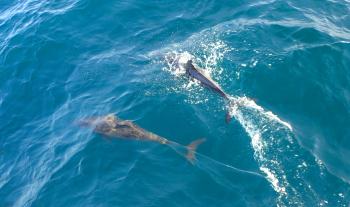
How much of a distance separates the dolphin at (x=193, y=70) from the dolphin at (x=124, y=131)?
2.52m

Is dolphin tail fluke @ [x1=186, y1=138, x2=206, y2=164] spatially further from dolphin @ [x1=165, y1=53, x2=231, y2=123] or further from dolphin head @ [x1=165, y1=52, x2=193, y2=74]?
dolphin head @ [x1=165, y1=52, x2=193, y2=74]

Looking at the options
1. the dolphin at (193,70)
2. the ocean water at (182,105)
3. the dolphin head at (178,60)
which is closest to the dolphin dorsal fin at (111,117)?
the ocean water at (182,105)

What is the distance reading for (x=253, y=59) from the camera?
71.1ft

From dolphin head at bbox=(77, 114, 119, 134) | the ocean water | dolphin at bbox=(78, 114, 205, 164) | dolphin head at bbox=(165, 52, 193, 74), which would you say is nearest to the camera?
the ocean water

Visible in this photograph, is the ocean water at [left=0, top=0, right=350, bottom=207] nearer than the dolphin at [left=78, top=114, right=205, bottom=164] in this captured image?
Yes

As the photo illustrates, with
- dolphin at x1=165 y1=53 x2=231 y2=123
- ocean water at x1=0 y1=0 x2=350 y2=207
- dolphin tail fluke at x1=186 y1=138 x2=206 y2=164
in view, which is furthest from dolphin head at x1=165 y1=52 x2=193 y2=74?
dolphin tail fluke at x1=186 y1=138 x2=206 y2=164

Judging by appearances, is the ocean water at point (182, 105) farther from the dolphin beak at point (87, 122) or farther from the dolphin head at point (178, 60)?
the dolphin beak at point (87, 122)

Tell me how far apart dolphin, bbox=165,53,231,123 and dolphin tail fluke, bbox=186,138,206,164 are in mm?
1764

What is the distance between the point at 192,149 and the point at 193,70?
4.96 meters

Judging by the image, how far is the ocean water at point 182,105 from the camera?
17.1m

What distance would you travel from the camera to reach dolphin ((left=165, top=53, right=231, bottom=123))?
20234 millimetres

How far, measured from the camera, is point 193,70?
21.4 m

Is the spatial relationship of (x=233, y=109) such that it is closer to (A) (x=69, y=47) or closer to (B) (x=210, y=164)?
(B) (x=210, y=164)

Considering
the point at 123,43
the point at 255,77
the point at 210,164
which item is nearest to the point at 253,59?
the point at 255,77
